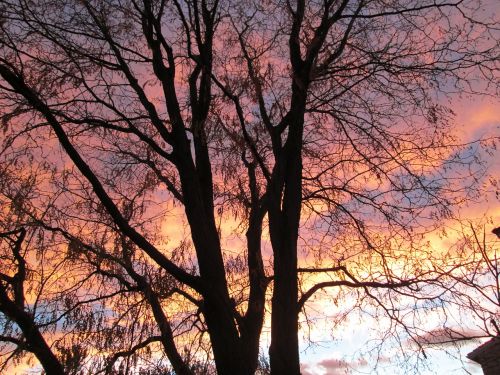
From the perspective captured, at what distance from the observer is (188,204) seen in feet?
17.2

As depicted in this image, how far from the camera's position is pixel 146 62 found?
6.38 m

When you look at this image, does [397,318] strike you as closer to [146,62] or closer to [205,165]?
[205,165]

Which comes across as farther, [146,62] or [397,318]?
[146,62]

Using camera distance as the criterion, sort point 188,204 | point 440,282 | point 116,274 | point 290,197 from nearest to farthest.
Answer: point 290,197 → point 188,204 → point 440,282 → point 116,274

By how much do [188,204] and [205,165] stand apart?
80cm

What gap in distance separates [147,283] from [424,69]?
4.06 m

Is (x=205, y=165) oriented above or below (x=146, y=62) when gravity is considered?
below

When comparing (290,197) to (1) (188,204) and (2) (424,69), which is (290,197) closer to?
(1) (188,204)

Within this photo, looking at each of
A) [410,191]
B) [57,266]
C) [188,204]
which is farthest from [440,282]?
[57,266]

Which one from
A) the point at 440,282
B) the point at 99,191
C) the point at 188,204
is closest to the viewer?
the point at 99,191

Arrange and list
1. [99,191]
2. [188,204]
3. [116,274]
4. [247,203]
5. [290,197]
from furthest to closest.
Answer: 1. [247,203]
2. [116,274]
3. [188,204]
4. [290,197]
5. [99,191]

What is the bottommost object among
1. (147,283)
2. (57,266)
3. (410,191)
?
(147,283)

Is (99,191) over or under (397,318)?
over

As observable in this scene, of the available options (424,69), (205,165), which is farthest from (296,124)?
(424,69)
